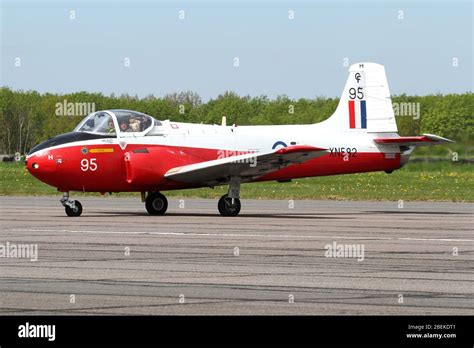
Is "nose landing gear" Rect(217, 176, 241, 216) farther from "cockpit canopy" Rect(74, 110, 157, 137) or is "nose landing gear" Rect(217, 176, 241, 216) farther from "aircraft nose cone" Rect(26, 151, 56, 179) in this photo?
"aircraft nose cone" Rect(26, 151, 56, 179)

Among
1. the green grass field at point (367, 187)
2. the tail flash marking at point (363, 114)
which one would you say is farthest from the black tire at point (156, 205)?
the green grass field at point (367, 187)

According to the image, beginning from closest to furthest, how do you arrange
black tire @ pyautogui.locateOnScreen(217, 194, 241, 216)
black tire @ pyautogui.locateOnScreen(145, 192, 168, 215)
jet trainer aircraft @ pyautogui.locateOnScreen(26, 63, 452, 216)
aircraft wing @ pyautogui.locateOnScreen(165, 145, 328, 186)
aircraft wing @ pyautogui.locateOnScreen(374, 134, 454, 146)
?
jet trainer aircraft @ pyautogui.locateOnScreen(26, 63, 452, 216), aircraft wing @ pyautogui.locateOnScreen(165, 145, 328, 186), black tire @ pyautogui.locateOnScreen(217, 194, 241, 216), black tire @ pyautogui.locateOnScreen(145, 192, 168, 215), aircraft wing @ pyautogui.locateOnScreen(374, 134, 454, 146)

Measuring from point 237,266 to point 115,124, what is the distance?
38.1 feet

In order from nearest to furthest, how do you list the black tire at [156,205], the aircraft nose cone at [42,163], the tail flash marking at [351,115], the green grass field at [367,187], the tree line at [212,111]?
the aircraft nose cone at [42,163]
the black tire at [156,205]
the tail flash marking at [351,115]
the green grass field at [367,187]
the tree line at [212,111]

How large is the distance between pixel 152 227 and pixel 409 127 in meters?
26.6

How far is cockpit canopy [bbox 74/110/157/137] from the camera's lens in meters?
26.5

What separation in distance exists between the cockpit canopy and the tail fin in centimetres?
527

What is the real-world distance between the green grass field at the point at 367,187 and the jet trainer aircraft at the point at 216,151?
247 inches

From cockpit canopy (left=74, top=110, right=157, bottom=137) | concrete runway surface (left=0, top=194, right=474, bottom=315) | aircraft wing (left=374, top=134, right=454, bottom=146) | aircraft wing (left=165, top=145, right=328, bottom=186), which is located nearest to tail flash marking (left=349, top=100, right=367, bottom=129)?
aircraft wing (left=374, top=134, right=454, bottom=146)

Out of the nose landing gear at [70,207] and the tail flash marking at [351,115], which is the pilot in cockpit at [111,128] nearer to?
the nose landing gear at [70,207]

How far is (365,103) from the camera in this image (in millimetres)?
29766

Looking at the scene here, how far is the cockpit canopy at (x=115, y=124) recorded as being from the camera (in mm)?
26531

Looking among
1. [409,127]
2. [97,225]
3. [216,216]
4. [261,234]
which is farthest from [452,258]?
[409,127]

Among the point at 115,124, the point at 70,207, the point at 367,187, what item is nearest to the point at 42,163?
the point at 70,207
